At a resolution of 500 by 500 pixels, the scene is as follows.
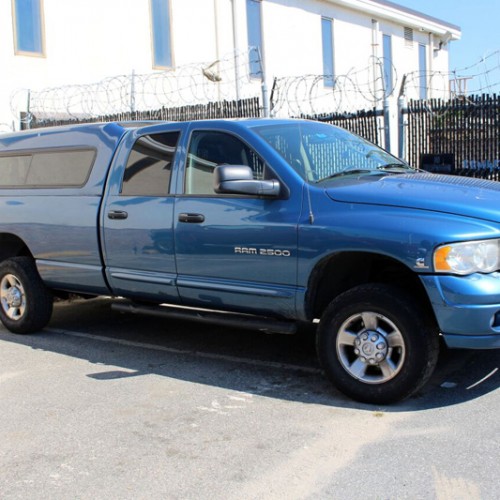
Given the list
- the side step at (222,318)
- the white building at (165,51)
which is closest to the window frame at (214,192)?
the side step at (222,318)

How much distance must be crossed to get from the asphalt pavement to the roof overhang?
17921 millimetres

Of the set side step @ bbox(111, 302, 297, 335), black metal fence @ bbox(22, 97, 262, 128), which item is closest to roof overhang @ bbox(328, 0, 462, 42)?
black metal fence @ bbox(22, 97, 262, 128)

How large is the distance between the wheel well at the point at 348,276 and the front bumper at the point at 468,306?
1.26ft

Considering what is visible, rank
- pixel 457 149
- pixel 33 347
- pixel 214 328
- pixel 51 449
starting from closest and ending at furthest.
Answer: pixel 51 449
pixel 33 347
pixel 214 328
pixel 457 149

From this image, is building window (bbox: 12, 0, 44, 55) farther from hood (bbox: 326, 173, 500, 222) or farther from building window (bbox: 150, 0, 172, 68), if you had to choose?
hood (bbox: 326, 173, 500, 222)

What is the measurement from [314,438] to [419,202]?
1586 mm

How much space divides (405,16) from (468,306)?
22.0 m

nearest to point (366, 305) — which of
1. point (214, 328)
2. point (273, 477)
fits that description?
point (273, 477)

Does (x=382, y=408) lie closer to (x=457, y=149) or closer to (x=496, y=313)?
(x=496, y=313)

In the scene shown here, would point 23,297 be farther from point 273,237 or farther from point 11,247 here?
point 273,237

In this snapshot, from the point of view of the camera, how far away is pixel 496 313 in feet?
13.7

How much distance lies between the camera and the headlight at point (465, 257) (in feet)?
13.6

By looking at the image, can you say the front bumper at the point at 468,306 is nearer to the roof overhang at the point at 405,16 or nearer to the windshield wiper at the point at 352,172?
the windshield wiper at the point at 352,172

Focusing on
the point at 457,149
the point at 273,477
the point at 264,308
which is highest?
the point at 457,149
